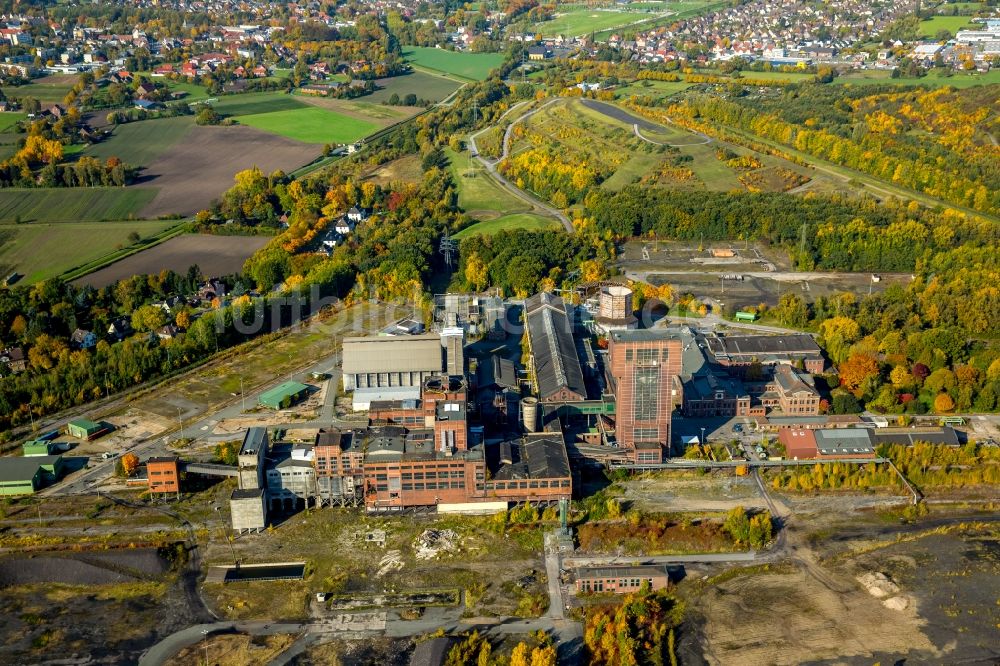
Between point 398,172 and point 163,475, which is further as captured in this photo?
point 398,172

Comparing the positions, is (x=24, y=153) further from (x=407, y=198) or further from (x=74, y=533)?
(x=74, y=533)

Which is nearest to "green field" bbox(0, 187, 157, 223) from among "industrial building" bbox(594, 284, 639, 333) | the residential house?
the residential house

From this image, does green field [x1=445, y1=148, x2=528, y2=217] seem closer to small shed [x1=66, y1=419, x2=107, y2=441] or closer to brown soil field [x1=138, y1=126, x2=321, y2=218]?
brown soil field [x1=138, y1=126, x2=321, y2=218]

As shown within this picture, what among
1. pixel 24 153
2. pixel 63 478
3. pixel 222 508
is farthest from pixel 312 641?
pixel 24 153

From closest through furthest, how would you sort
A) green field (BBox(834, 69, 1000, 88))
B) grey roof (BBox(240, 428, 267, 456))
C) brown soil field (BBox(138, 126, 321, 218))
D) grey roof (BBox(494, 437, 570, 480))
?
1. grey roof (BBox(240, 428, 267, 456))
2. grey roof (BBox(494, 437, 570, 480))
3. brown soil field (BBox(138, 126, 321, 218))
4. green field (BBox(834, 69, 1000, 88))

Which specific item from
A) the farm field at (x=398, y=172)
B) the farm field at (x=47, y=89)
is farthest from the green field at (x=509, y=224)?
the farm field at (x=47, y=89)

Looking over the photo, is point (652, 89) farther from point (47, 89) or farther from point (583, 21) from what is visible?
point (47, 89)

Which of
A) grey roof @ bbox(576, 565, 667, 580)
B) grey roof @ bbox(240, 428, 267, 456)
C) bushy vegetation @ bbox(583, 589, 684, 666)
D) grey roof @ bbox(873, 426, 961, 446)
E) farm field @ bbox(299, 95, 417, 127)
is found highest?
farm field @ bbox(299, 95, 417, 127)

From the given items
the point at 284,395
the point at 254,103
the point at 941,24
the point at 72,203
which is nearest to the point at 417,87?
the point at 254,103
